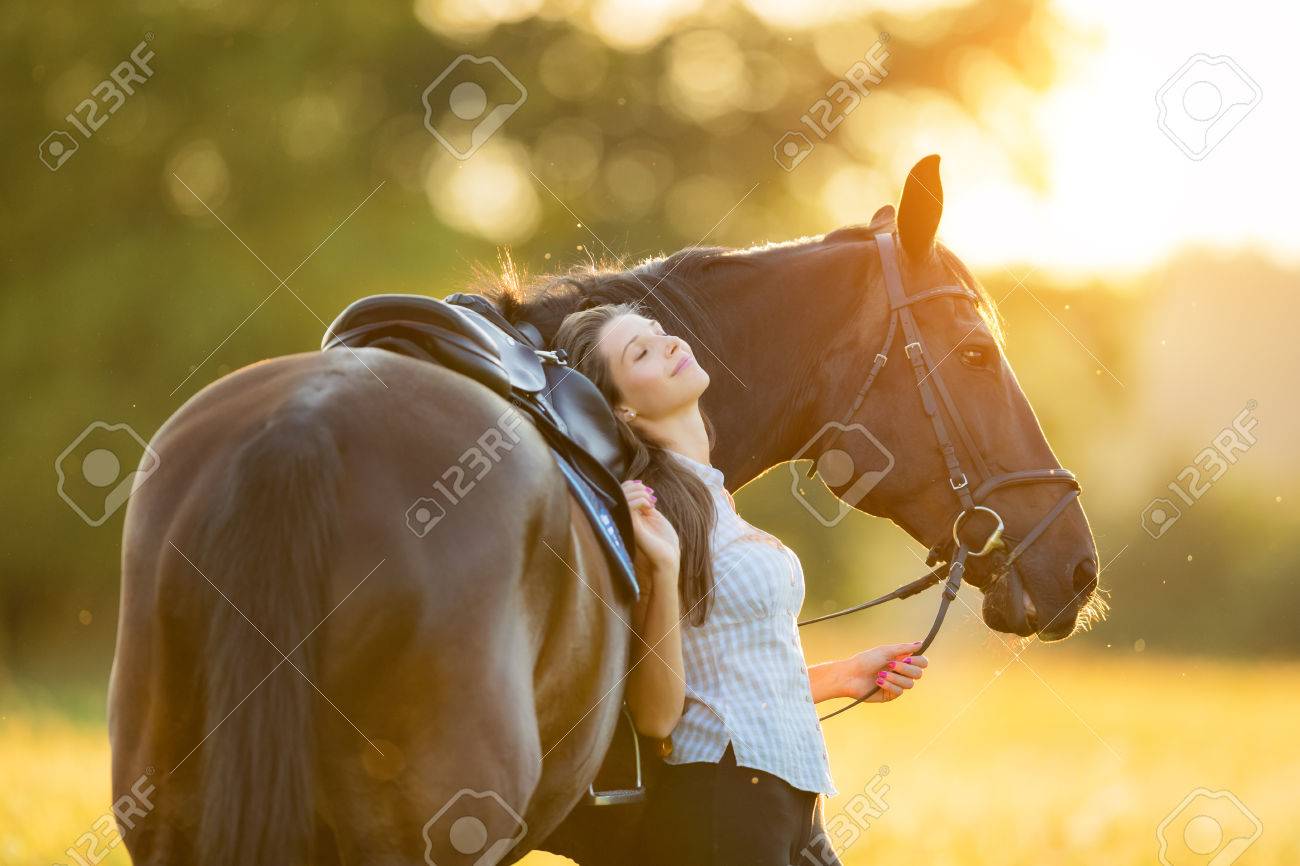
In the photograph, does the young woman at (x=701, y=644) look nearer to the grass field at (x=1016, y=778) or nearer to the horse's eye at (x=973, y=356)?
the horse's eye at (x=973, y=356)

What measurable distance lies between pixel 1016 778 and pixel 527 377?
25.8 ft

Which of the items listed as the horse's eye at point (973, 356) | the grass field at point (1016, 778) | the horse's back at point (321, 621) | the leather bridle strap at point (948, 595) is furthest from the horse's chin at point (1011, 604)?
the horse's back at point (321, 621)

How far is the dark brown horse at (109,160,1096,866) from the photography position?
194 centimetres

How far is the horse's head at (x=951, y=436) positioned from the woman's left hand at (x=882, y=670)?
1.77 feet

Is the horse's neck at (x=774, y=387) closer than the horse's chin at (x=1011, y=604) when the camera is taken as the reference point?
Yes

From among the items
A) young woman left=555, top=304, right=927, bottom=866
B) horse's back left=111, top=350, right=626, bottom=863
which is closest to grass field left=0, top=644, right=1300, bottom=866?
young woman left=555, top=304, right=927, bottom=866

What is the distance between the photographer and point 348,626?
202cm

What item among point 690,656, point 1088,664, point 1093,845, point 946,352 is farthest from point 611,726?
point 1088,664

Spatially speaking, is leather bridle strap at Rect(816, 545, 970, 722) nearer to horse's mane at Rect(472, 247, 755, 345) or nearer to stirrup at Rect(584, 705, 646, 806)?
stirrup at Rect(584, 705, 646, 806)

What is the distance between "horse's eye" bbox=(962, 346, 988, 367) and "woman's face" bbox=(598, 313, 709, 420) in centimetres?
107

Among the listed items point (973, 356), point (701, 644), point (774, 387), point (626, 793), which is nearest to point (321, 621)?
point (626, 793)

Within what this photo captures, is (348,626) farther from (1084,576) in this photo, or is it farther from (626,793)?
(1084,576)

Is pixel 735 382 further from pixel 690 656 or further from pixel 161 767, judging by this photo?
pixel 161 767

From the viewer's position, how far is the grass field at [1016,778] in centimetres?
705
